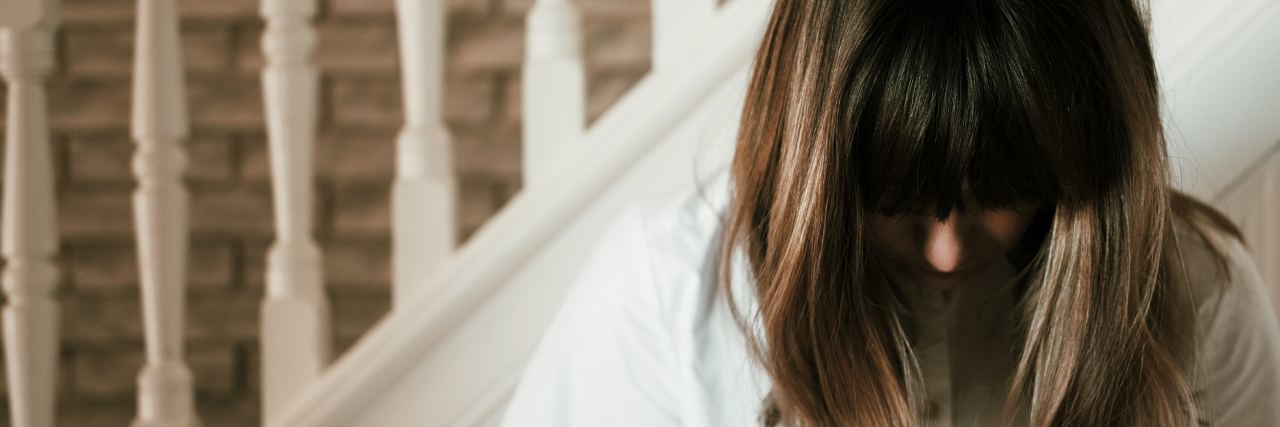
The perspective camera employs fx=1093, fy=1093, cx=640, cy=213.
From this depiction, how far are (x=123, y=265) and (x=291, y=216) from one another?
54.8 inches

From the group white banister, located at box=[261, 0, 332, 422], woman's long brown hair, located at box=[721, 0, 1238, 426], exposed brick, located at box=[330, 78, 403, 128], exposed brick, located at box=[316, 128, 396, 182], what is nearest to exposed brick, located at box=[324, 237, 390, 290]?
exposed brick, located at box=[316, 128, 396, 182]

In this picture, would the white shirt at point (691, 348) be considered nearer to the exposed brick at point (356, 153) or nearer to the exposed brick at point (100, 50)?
the exposed brick at point (356, 153)

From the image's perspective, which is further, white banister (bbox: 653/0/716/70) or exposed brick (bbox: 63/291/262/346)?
exposed brick (bbox: 63/291/262/346)

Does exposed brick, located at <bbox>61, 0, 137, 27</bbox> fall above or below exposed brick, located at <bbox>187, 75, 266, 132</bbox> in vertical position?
above

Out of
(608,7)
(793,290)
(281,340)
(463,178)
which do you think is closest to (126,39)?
(463,178)

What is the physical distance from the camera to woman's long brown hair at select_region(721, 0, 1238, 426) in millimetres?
760

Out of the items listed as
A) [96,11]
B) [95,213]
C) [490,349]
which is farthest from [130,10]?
[490,349]

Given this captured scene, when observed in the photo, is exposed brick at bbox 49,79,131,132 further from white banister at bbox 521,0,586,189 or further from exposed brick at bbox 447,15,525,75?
white banister at bbox 521,0,586,189

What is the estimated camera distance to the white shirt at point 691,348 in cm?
96

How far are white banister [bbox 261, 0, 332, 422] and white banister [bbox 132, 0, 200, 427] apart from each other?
0.09 m

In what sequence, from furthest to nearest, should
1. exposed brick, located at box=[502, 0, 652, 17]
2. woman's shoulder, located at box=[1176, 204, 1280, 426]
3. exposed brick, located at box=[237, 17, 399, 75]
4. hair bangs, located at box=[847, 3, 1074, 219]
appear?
1. exposed brick, located at box=[237, 17, 399, 75]
2. exposed brick, located at box=[502, 0, 652, 17]
3. woman's shoulder, located at box=[1176, 204, 1280, 426]
4. hair bangs, located at box=[847, 3, 1074, 219]

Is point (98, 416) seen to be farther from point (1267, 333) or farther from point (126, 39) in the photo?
point (1267, 333)

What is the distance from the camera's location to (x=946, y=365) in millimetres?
1008

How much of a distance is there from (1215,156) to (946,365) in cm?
37
